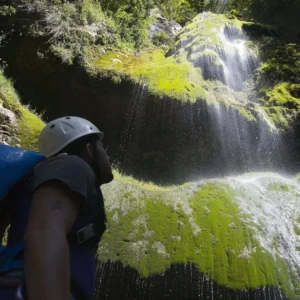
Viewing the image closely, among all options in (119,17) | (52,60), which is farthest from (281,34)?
(52,60)

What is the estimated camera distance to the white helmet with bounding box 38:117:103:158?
5.00 ft

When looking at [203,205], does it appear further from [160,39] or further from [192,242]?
[160,39]

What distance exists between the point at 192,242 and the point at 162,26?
388 inches

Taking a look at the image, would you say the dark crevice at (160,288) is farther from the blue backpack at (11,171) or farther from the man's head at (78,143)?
the blue backpack at (11,171)

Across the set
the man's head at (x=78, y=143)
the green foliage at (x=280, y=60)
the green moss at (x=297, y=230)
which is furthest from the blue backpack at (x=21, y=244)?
the green foliage at (x=280, y=60)

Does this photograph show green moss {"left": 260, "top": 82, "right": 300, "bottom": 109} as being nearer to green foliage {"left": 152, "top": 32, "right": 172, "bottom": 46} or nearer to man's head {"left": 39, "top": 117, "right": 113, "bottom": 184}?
green foliage {"left": 152, "top": 32, "right": 172, "bottom": 46}

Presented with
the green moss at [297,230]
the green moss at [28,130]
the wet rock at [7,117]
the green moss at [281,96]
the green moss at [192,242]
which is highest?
the green moss at [281,96]

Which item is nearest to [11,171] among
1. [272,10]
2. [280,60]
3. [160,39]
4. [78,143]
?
[78,143]

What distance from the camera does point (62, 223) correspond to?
103 centimetres

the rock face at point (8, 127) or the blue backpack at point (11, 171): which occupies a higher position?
the blue backpack at point (11, 171)

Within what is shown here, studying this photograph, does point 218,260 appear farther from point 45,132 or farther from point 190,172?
point 45,132

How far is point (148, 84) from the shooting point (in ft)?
Answer: 24.6

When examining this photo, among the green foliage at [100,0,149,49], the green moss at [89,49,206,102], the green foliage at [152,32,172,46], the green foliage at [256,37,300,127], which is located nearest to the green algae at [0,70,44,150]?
the green moss at [89,49,206,102]

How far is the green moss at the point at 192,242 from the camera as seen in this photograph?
15.5ft
